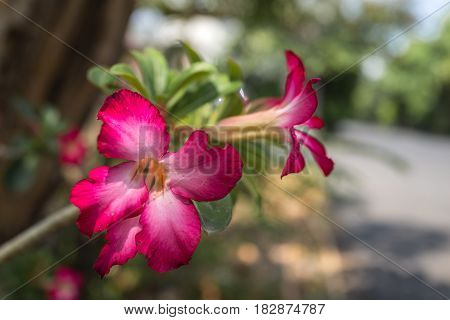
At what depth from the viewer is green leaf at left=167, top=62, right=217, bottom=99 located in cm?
60

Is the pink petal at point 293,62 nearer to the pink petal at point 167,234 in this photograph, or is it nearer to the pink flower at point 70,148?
the pink petal at point 167,234

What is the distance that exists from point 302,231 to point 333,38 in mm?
1601

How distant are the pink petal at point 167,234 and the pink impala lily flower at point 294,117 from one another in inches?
3.8

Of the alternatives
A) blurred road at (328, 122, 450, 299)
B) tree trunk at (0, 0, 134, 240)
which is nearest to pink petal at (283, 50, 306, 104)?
tree trunk at (0, 0, 134, 240)

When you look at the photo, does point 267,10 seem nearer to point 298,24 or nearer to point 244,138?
point 298,24

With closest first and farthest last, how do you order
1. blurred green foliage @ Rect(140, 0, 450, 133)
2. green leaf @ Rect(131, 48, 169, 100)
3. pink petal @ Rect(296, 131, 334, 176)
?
pink petal @ Rect(296, 131, 334, 176)
green leaf @ Rect(131, 48, 169, 100)
blurred green foliage @ Rect(140, 0, 450, 133)

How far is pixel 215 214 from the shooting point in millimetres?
472

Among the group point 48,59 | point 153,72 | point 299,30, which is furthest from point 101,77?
point 299,30

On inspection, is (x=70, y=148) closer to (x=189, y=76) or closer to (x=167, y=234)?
(x=189, y=76)

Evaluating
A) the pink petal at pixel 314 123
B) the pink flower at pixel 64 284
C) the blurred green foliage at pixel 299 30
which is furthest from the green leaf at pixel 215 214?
the blurred green foliage at pixel 299 30

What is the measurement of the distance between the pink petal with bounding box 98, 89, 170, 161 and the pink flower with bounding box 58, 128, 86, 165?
1.04 m

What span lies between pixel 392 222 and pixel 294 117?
4.08 meters

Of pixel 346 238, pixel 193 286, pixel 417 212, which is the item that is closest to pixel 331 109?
pixel 417 212

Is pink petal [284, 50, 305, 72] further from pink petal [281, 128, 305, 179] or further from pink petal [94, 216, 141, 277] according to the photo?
pink petal [94, 216, 141, 277]
